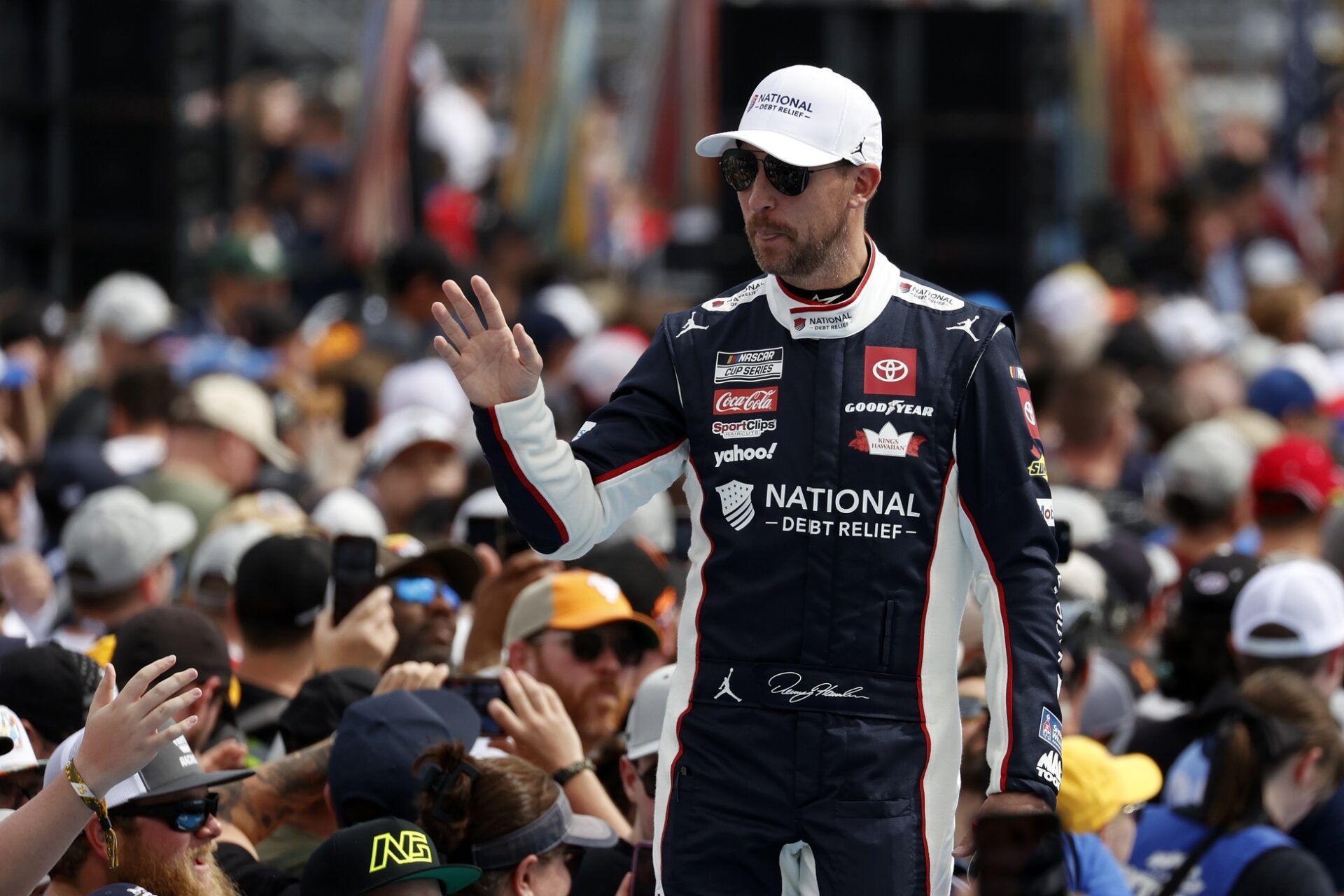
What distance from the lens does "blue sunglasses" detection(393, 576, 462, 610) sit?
5617 mm

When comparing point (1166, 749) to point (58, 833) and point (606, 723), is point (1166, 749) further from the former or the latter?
point (58, 833)

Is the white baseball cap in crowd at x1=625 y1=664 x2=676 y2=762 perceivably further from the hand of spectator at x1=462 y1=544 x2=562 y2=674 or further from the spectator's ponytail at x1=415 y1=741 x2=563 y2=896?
the hand of spectator at x1=462 y1=544 x2=562 y2=674

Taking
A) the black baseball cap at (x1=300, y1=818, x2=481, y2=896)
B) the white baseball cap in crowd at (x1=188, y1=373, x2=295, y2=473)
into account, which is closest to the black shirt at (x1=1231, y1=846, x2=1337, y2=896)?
the black baseball cap at (x1=300, y1=818, x2=481, y2=896)

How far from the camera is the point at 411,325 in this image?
11.2m

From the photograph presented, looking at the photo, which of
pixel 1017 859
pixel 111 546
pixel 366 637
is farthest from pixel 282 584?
pixel 1017 859

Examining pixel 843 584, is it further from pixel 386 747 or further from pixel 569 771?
pixel 569 771

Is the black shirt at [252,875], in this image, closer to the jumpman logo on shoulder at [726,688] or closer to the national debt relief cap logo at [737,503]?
the jumpman logo on shoulder at [726,688]

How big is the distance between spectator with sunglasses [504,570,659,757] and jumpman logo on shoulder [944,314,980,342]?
5.89 feet

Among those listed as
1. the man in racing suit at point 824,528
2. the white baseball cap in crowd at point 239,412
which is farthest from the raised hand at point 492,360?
the white baseball cap in crowd at point 239,412

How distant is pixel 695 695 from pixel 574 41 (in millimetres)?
12998

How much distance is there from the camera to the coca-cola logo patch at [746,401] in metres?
3.80

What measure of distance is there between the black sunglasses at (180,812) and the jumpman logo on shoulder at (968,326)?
1.68m

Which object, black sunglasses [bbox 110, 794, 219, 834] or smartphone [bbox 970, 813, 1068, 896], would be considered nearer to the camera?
smartphone [bbox 970, 813, 1068, 896]

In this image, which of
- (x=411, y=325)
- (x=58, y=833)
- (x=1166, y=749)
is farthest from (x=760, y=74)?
(x=58, y=833)
